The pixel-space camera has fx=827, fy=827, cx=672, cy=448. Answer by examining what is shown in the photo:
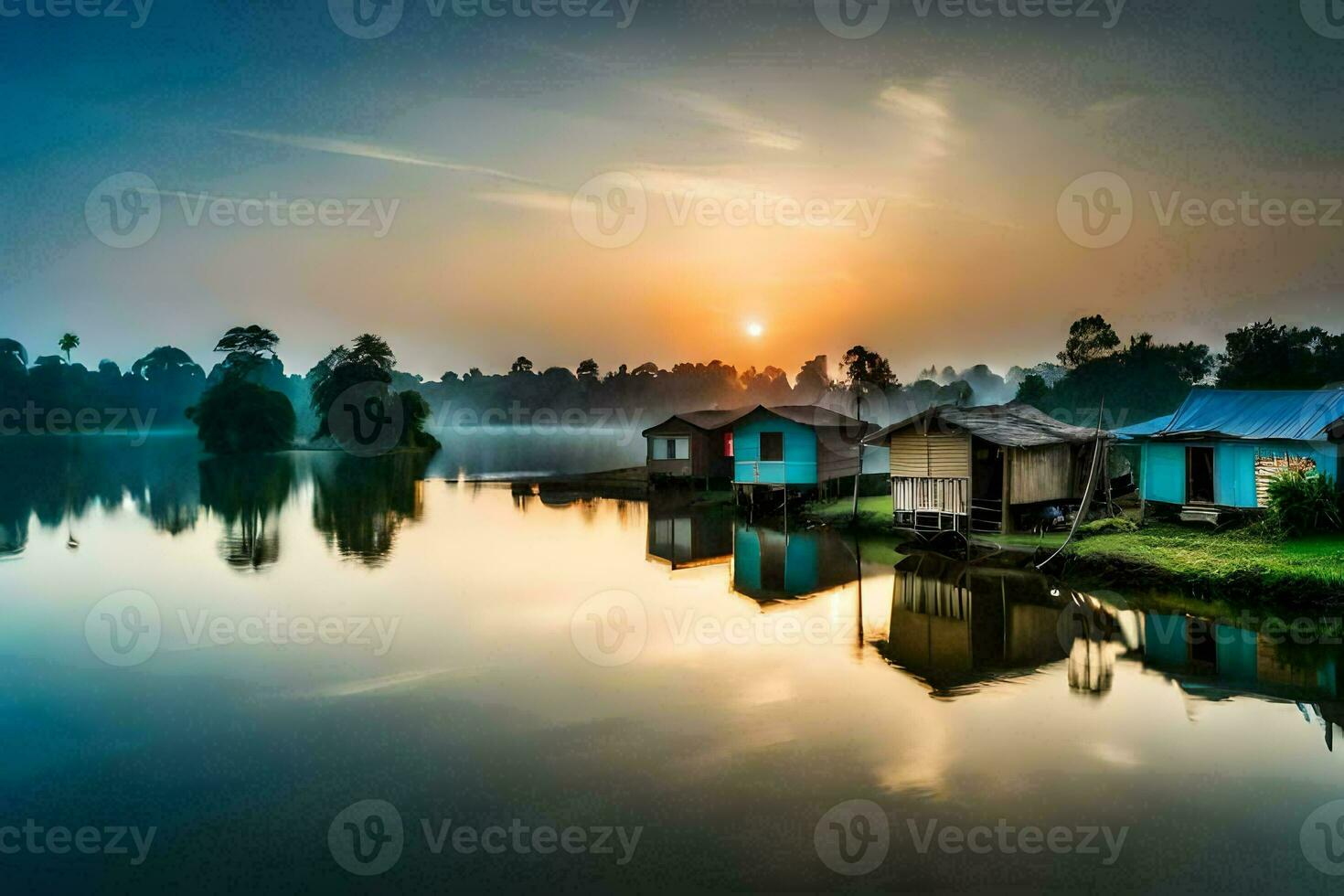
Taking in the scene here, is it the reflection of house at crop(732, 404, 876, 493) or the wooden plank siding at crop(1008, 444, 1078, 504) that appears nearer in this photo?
the wooden plank siding at crop(1008, 444, 1078, 504)

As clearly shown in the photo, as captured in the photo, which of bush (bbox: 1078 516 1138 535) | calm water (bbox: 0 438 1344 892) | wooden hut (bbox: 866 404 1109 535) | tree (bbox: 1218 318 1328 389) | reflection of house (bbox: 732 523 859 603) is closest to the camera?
calm water (bbox: 0 438 1344 892)

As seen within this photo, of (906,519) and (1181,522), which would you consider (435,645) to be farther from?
(1181,522)

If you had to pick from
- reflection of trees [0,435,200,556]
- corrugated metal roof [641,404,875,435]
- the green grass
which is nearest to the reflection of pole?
the green grass

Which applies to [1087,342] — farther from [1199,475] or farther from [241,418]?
[241,418]

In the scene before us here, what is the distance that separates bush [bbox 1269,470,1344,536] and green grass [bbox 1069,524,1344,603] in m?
0.47

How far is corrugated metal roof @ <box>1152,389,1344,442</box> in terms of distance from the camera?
22125 millimetres

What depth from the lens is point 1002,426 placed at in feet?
87.5

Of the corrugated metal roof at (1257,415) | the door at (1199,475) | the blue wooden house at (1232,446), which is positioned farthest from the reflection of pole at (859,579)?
the door at (1199,475)

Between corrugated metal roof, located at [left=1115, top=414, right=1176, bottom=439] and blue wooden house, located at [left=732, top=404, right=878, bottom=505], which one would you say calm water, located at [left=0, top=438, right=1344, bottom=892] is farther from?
blue wooden house, located at [left=732, top=404, right=878, bottom=505]

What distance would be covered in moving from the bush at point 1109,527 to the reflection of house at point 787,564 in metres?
6.81

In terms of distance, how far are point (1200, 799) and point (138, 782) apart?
13680 millimetres

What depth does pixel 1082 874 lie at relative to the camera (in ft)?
28.2

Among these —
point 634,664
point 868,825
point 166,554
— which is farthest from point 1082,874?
point 166,554

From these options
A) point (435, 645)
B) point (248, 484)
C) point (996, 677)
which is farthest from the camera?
point (248, 484)
